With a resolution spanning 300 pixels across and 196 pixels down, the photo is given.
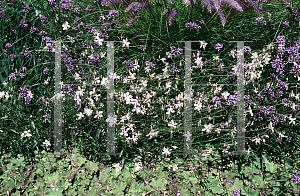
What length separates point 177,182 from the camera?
2125 mm

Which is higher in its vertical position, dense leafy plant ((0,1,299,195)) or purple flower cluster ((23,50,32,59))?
purple flower cluster ((23,50,32,59))

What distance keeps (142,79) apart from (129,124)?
43cm

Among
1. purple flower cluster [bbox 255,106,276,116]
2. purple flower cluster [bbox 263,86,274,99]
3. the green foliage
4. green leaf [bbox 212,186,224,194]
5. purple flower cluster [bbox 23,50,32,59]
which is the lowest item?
green leaf [bbox 212,186,224,194]

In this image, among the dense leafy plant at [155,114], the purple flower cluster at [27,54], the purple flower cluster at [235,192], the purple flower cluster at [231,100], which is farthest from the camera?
the purple flower cluster at [27,54]

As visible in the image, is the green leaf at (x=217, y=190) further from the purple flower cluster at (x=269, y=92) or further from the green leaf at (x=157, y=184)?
the purple flower cluster at (x=269, y=92)

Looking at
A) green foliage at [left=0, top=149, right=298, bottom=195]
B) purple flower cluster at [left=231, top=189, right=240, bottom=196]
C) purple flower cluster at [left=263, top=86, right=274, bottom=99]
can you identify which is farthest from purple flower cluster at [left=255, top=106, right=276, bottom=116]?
purple flower cluster at [left=231, top=189, right=240, bottom=196]

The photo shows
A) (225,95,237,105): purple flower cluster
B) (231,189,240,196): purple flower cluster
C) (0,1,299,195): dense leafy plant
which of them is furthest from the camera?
(225,95,237,105): purple flower cluster

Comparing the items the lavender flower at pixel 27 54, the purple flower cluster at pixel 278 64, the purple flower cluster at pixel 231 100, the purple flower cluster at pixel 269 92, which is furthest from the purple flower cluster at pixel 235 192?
the lavender flower at pixel 27 54

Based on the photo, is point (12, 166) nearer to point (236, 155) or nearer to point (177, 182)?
point (177, 182)

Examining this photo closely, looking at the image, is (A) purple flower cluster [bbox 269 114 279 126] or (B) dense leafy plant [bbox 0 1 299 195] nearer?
(B) dense leafy plant [bbox 0 1 299 195]

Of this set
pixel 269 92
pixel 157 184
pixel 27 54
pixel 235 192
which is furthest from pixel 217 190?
pixel 27 54

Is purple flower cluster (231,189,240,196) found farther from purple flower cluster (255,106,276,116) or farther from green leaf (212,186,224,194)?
purple flower cluster (255,106,276,116)

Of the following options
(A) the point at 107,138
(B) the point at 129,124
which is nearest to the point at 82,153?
(A) the point at 107,138

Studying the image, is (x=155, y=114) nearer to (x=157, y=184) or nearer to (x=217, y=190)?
(x=157, y=184)
